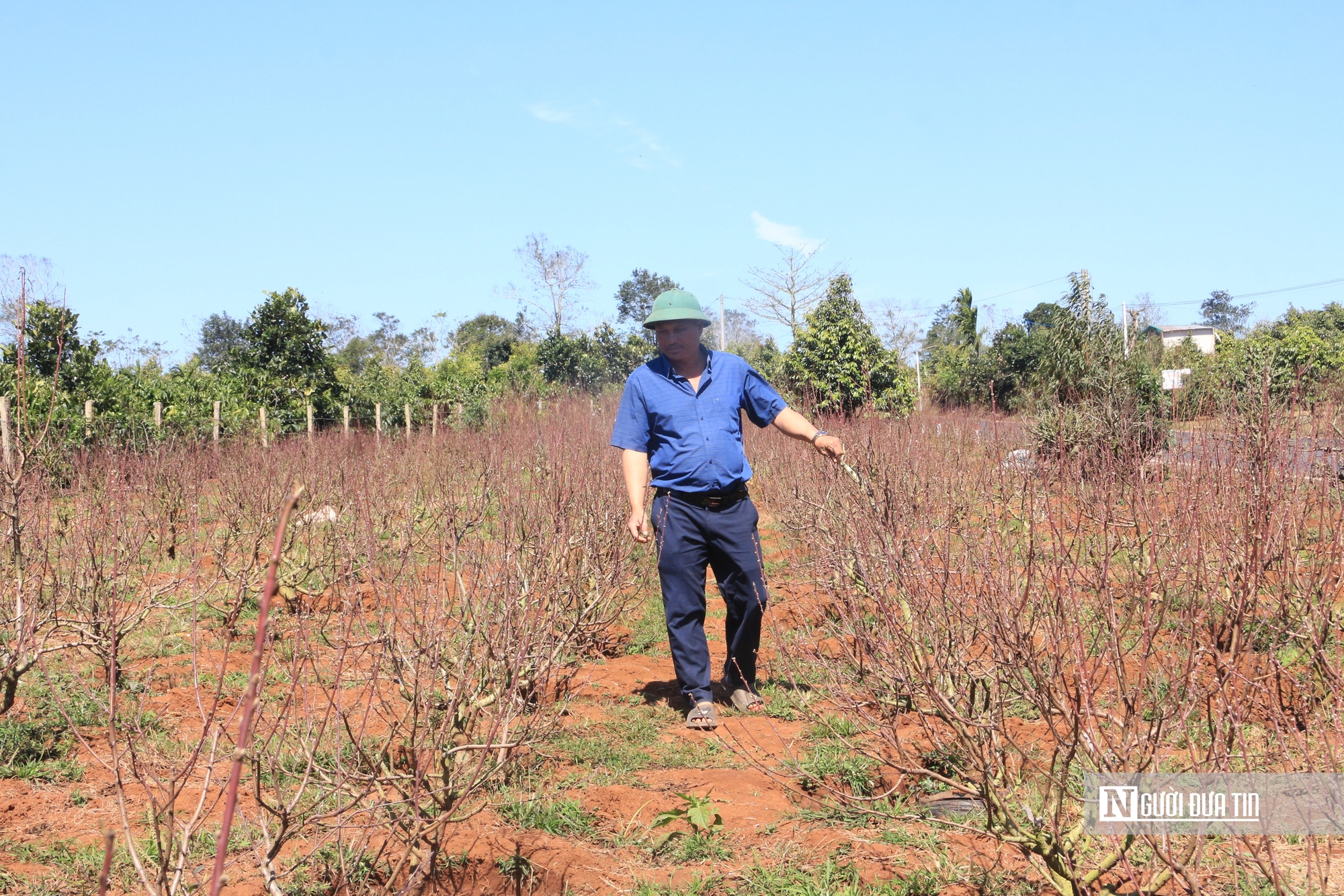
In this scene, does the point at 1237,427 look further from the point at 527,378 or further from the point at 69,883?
the point at 527,378

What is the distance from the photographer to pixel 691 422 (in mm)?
A: 4199

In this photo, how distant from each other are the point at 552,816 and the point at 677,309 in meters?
2.14

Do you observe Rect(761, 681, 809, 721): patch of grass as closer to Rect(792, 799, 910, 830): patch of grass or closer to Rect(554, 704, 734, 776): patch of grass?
Rect(554, 704, 734, 776): patch of grass

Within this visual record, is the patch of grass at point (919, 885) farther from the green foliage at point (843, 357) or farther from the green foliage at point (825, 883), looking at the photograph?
the green foliage at point (843, 357)

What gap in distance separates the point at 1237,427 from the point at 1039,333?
26076 millimetres

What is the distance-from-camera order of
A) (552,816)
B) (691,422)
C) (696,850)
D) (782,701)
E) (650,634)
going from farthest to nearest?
(650,634), (782,701), (691,422), (552,816), (696,850)

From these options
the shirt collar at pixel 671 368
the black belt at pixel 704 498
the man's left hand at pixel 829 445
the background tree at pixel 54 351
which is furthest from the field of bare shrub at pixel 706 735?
the background tree at pixel 54 351

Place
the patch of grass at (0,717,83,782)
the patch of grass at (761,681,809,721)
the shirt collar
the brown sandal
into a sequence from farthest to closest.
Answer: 1. the patch of grass at (761,681,809,721)
2. the shirt collar
3. the brown sandal
4. the patch of grass at (0,717,83,782)

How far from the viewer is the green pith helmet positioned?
417 centimetres

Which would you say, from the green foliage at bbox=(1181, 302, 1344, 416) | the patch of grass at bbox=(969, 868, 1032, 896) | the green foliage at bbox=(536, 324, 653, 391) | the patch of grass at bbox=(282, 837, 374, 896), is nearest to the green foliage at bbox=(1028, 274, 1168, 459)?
the green foliage at bbox=(1181, 302, 1344, 416)

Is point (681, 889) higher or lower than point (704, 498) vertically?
lower

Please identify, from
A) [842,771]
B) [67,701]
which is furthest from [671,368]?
[67,701]

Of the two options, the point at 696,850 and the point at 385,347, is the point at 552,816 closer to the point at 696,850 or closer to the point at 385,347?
the point at 696,850

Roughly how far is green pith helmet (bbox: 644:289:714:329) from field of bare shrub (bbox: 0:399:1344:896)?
3.34ft
